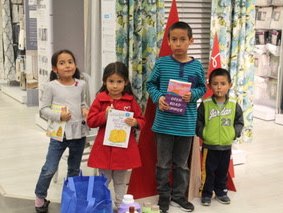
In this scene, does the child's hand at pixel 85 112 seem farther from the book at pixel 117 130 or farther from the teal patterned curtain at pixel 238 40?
the teal patterned curtain at pixel 238 40

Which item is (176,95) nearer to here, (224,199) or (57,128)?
(57,128)

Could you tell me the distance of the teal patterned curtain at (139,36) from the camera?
3.27m

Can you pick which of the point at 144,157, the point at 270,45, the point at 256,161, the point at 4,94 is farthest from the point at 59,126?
the point at 4,94

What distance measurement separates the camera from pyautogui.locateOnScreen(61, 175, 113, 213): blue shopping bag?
238 centimetres

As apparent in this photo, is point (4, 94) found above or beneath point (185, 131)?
beneath

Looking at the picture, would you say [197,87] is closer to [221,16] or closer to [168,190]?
[168,190]

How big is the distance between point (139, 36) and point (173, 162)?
981 millimetres

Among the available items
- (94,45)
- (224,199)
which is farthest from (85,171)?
(224,199)

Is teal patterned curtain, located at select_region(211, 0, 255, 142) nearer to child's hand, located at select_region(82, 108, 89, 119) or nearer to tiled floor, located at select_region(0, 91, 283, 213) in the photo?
tiled floor, located at select_region(0, 91, 283, 213)

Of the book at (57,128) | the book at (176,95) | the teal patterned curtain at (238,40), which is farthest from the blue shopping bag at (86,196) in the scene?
the teal patterned curtain at (238,40)

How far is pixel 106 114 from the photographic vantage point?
9.39ft

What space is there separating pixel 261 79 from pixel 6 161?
12.5ft

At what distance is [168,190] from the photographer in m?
3.16

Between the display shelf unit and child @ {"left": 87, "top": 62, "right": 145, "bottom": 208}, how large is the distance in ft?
11.5
